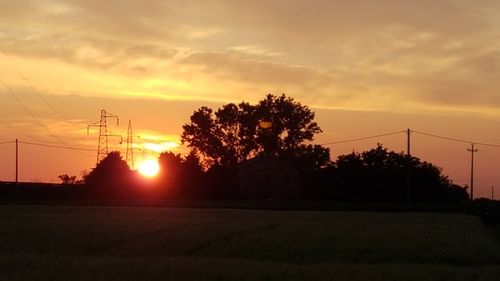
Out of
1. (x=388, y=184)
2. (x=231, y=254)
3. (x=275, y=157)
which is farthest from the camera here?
(x=275, y=157)

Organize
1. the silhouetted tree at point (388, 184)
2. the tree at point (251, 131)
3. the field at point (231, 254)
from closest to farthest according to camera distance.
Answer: the field at point (231, 254)
the silhouetted tree at point (388, 184)
the tree at point (251, 131)

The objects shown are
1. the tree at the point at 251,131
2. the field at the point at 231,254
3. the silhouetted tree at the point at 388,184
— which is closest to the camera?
the field at the point at 231,254

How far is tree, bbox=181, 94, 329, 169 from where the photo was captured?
132250 mm

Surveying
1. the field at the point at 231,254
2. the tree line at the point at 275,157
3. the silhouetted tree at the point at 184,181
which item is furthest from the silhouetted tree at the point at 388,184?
the field at the point at 231,254

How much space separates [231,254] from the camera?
23.7m

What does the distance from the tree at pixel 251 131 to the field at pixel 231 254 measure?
97.0m

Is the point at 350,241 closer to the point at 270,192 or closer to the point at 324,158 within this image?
the point at 270,192

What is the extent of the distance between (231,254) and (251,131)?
365 feet

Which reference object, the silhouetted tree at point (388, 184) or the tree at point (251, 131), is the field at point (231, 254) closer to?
the silhouetted tree at point (388, 184)

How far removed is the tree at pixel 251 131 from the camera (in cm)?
13225

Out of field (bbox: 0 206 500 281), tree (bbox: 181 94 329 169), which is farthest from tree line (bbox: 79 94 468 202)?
field (bbox: 0 206 500 281)

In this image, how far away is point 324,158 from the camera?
126500mm

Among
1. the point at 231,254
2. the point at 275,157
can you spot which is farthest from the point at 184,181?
the point at 231,254

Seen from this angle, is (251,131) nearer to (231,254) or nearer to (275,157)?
(275,157)
